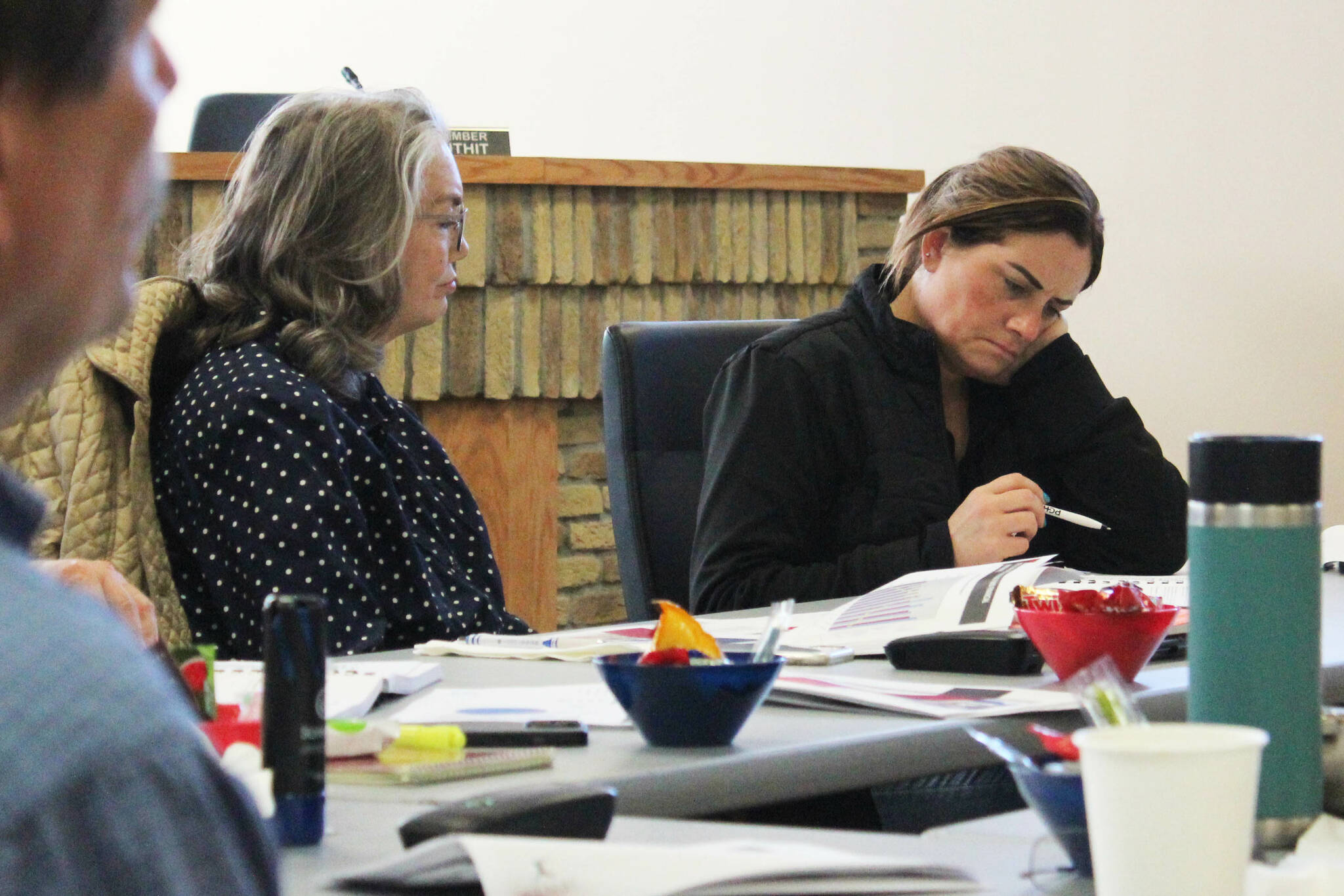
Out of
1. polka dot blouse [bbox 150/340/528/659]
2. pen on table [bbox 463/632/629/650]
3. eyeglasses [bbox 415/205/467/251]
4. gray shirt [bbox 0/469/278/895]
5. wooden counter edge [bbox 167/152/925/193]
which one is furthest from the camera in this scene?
wooden counter edge [bbox 167/152/925/193]

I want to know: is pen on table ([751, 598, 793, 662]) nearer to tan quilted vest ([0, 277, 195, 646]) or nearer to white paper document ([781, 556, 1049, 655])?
white paper document ([781, 556, 1049, 655])

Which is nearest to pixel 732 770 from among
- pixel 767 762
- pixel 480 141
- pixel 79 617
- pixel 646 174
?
pixel 767 762

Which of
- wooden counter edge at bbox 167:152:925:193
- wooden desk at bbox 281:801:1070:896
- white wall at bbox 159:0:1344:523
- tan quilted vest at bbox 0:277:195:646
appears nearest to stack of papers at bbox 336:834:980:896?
wooden desk at bbox 281:801:1070:896

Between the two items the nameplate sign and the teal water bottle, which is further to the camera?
the nameplate sign

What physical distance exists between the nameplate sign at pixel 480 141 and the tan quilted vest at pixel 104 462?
63.4 inches

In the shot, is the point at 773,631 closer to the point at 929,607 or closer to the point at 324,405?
the point at 929,607

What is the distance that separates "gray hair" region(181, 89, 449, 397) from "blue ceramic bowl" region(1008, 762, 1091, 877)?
4.19ft

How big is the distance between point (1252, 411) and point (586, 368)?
2.40m

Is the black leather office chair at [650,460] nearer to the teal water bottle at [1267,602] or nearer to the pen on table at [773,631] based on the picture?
the pen on table at [773,631]

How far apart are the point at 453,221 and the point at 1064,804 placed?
1463mm

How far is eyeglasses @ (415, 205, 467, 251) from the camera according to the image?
6.58ft

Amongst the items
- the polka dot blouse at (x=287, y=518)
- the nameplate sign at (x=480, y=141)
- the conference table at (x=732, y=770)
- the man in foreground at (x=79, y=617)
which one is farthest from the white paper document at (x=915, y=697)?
the nameplate sign at (x=480, y=141)

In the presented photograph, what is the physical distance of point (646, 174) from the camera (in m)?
3.18

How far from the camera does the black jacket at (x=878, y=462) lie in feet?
6.26
